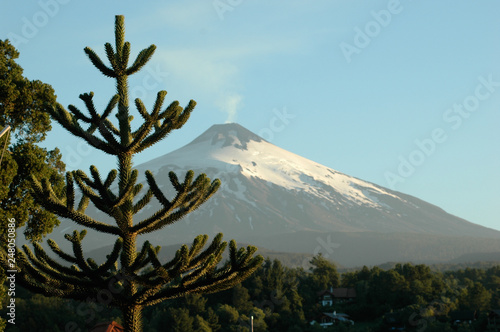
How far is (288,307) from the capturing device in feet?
341

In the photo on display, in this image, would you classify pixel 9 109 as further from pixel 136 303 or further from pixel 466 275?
pixel 466 275

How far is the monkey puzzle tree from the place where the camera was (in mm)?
13758

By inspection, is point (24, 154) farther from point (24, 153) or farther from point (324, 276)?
point (324, 276)

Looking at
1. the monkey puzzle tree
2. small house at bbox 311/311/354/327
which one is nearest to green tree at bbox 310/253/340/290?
small house at bbox 311/311/354/327

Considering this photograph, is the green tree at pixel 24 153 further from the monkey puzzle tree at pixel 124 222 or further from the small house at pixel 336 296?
the small house at pixel 336 296

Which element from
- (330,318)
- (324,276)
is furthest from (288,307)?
(324,276)

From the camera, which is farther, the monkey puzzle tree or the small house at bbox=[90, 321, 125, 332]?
the small house at bbox=[90, 321, 125, 332]

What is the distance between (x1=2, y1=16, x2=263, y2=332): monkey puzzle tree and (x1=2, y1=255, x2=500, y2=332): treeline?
71701 mm

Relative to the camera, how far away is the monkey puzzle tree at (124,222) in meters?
13.8

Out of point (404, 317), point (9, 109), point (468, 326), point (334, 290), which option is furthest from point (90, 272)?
point (334, 290)

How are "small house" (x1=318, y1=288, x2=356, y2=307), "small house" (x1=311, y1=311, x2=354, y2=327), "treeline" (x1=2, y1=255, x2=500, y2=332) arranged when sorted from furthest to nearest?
1. "small house" (x1=318, y1=288, x2=356, y2=307)
2. "small house" (x1=311, y1=311, x2=354, y2=327)
3. "treeline" (x1=2, y1=255, x2=500, y2=332)

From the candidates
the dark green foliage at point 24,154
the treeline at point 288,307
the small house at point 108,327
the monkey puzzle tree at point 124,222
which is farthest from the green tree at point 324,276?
the monkey puzzle tree at point 124,222

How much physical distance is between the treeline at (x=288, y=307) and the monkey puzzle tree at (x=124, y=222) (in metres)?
71.7

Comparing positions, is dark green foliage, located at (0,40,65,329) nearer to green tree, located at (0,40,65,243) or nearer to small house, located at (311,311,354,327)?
green tree, located at (0,40,65,243)
